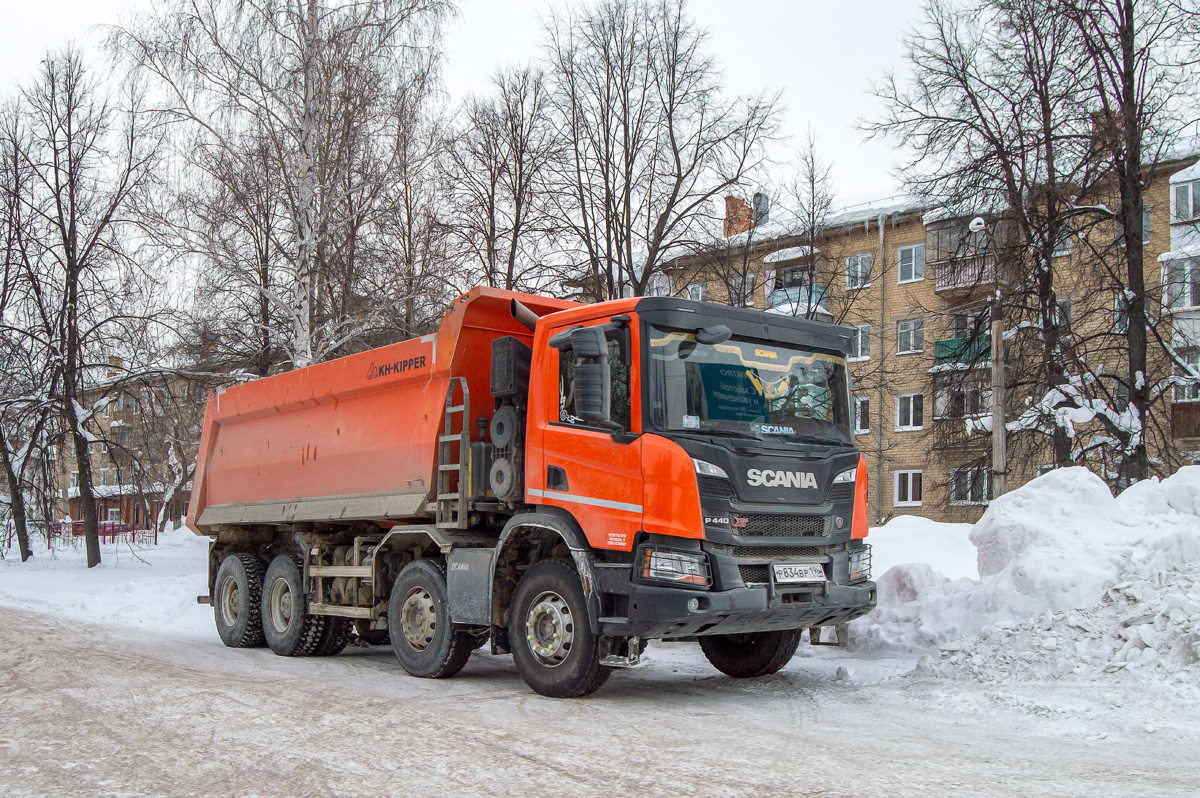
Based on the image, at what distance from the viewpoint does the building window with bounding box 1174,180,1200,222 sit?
28125 millimetres

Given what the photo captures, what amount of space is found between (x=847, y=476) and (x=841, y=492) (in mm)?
157

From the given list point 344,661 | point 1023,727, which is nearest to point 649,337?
point 1023,727

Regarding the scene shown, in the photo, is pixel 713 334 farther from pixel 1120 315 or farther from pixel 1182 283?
pixel 1182 283

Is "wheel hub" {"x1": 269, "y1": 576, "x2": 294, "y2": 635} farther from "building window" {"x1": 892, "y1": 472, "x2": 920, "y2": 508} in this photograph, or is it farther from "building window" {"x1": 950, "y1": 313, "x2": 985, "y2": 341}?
"building window" {"x1": 892, "y1": 472, "x2": 920, "y2": 508}

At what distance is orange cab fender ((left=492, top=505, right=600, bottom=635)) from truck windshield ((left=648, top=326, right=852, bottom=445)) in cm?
109

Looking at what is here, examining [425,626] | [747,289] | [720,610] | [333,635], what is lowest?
[333,635]

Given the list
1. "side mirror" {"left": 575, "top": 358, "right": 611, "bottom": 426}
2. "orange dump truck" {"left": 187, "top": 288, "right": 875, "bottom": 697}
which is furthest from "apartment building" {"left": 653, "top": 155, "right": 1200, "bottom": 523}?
"side mirror" {"left": 575, "top": 358, "right": 611, "bottom": 426}

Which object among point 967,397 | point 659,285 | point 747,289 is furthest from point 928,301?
point 659,285

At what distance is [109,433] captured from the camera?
26.1 m

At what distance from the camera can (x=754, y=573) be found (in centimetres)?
727

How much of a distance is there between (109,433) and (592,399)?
2251 centimetres

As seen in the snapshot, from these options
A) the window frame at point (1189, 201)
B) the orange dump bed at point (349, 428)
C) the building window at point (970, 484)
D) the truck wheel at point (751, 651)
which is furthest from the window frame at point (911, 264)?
the truck wheel at point (751, 651)

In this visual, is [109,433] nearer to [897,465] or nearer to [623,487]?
[623,487]

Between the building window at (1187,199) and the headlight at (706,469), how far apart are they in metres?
25.8
